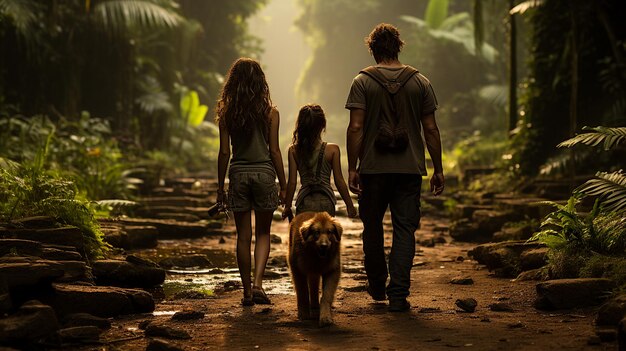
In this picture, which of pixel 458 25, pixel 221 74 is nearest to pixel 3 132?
pixel 221 74

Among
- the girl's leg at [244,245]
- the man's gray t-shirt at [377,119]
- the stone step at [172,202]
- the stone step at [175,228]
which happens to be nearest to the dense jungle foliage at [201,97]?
the stone step at [172,202]

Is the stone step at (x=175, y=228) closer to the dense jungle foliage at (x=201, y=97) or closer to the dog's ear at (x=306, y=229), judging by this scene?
the dense jungle foliage at (x=201, y=97)

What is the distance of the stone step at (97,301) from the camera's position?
560 cm

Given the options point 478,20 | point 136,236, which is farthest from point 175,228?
point 478,20

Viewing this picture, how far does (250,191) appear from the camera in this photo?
684 centimetres

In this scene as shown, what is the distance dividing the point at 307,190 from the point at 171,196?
10.5 m

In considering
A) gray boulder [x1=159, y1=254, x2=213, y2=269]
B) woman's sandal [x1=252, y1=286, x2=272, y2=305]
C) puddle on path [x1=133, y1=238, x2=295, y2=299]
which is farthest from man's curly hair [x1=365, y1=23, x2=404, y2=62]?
gray boulder [x1=159, y1=254, x2=213, y2=269]

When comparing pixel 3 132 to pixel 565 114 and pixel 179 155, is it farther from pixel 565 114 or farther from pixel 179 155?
pixel 179 155

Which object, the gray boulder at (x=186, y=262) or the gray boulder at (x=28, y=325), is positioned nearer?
the gray boulder at (x=28, y=325)

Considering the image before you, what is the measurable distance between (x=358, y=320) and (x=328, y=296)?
33 cm

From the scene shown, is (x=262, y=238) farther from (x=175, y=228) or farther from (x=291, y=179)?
(x=175, y=228)

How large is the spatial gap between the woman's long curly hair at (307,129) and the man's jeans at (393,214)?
497 millimetres

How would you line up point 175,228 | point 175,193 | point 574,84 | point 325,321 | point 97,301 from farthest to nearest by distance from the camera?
1. point 175,193
2. point 574,84
3. point 175,228
4. point 97,301
5. point 325,321

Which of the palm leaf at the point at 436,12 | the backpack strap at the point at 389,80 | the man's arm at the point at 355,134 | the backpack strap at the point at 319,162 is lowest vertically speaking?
the backpack strap at the point at 319,162
